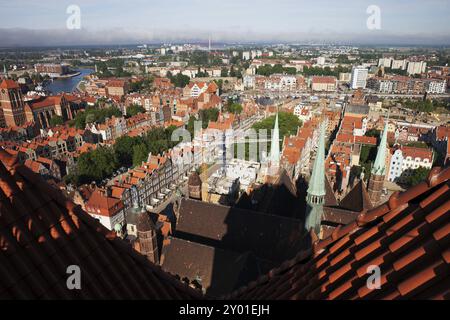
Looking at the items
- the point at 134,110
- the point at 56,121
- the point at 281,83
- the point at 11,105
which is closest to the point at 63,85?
the point at 56,121

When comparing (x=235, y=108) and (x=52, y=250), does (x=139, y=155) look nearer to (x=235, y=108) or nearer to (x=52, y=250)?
(x=235, y=108)

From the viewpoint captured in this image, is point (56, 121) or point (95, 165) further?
point (56, 121)

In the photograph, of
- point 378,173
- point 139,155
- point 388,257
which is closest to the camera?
point 388,257

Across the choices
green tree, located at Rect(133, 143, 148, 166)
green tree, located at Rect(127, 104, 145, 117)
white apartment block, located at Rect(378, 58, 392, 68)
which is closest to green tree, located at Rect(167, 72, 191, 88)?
green tree, located at Rect(127, 104, 145, 117)

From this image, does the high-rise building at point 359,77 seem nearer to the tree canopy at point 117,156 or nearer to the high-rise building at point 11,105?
the tree canopy at point 117,156

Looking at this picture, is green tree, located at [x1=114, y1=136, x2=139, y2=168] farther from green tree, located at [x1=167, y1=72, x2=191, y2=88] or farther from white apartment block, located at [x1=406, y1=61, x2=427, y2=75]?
white apartment block, located at [x1=406, y1=61, x2=427, y2=75]
